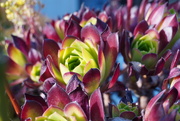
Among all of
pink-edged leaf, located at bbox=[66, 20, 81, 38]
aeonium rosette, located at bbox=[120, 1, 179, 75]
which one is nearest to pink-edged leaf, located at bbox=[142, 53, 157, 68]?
aeonium rosette, located at bbox=[120, 1, 179, 75]

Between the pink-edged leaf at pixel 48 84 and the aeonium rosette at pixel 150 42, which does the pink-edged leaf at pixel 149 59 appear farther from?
the pink-edged leaf at pixel 48 84

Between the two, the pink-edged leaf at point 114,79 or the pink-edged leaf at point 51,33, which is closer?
the pink-edged leaf at point 114,79

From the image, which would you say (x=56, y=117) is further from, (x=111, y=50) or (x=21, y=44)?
(x=21, y=44)

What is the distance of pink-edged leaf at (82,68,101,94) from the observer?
12.2 inches

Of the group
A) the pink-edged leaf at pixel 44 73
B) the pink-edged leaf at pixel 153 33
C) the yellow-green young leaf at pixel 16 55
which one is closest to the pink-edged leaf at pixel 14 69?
the yellow-green young leaf at pixel 16 55

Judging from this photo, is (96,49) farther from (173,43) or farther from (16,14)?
(16,14)

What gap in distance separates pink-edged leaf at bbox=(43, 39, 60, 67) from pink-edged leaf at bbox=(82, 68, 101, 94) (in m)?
0.06

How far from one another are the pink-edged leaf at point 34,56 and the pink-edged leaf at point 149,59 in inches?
7.0

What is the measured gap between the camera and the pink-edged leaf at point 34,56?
44 centimetres

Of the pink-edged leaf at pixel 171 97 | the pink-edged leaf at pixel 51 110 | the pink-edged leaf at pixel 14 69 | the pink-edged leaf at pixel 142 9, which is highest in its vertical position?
the pink-edged leaf at pixel 142 9

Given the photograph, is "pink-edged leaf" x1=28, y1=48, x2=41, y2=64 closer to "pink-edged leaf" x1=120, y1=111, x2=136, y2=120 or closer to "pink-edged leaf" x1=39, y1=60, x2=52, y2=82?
"pink-edged leaf" x1=39, y1=60, x2=52, y2=82

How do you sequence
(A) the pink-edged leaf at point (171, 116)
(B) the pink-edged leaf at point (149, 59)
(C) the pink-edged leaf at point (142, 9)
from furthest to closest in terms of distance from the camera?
(C) the pink-edged leaf at point (142, 9) → (B) the pink-edged leaf at point (149, 59) → (A) the pink-edged leaf at point (171, 116)

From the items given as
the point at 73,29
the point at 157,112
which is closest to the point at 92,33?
the point at 73,29

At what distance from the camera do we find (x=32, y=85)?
1.30 feet
